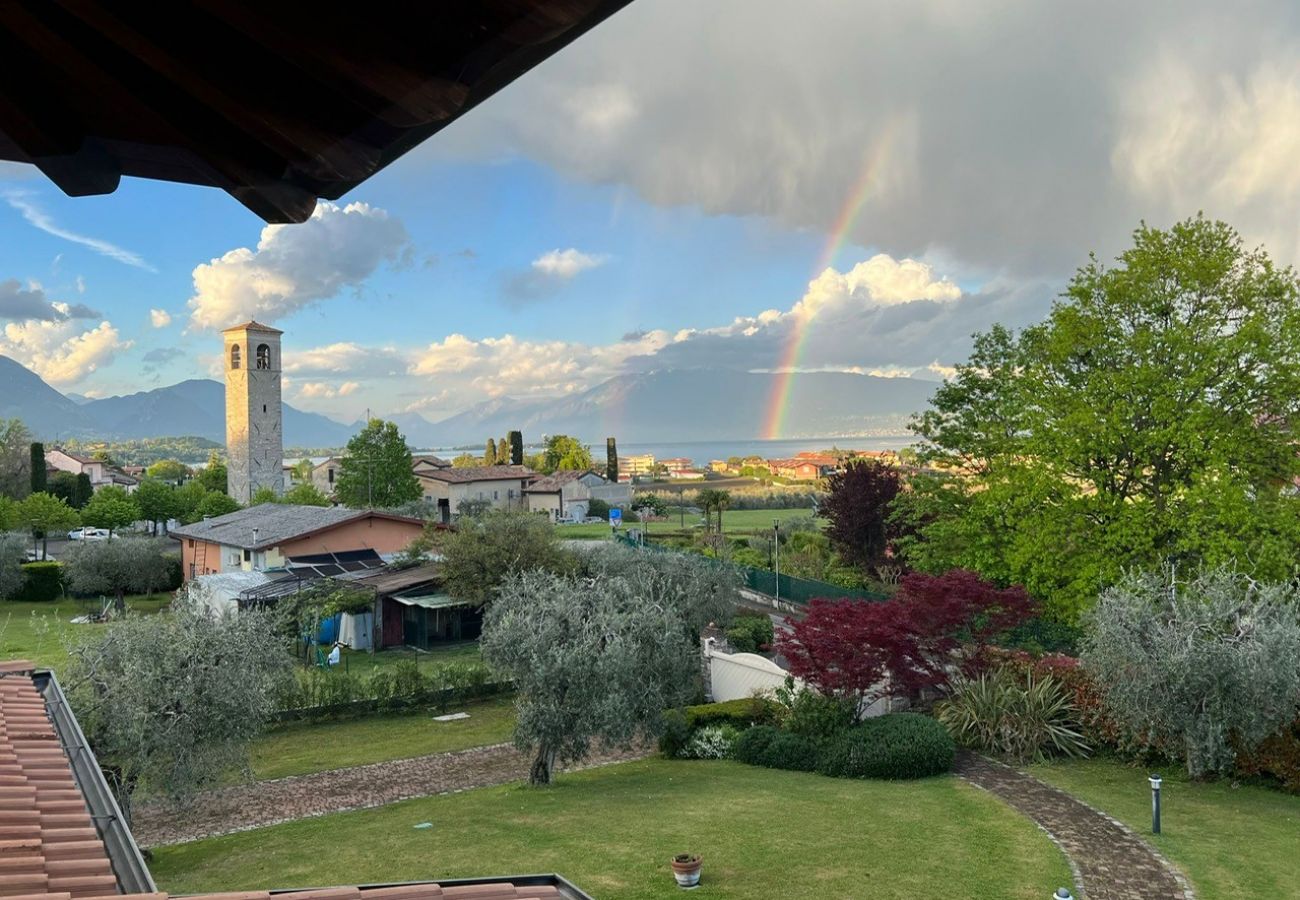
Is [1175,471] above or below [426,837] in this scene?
above

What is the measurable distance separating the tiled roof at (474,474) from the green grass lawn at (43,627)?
33926 millimetres

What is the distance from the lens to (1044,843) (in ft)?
36.8

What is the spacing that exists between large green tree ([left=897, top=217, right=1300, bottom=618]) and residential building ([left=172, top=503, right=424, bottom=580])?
2224 centimetres

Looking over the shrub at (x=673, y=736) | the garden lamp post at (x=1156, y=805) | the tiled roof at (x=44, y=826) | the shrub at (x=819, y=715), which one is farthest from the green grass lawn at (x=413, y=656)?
the tiled roof at (x=44, y=826)

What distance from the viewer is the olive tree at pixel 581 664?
14.4 m

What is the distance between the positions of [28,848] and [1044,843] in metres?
11.0

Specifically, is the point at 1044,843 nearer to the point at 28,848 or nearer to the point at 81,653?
the point at 28,848

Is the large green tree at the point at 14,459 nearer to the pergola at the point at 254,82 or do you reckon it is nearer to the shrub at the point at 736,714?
the shrub at the point at 736,714

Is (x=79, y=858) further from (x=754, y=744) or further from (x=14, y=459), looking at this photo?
(x=14, y=459)

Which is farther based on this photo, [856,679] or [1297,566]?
[1297,566]

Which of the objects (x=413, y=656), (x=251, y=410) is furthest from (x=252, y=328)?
(x=413, y=656)

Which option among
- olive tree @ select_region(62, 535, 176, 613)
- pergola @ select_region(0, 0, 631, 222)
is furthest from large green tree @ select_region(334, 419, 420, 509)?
pergola @ select_region(0, 0, 631, 222)

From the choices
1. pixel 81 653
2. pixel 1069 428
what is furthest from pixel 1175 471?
pixel 81 653

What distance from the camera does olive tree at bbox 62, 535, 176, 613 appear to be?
3612 cm
